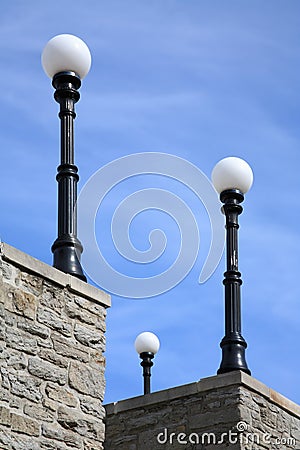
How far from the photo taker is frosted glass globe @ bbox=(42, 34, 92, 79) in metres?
7.30

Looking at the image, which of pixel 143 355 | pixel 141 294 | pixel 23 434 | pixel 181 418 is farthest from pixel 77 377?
pixel 143 355

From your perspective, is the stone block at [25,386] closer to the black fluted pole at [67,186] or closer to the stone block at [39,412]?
the stone block at [39,412]

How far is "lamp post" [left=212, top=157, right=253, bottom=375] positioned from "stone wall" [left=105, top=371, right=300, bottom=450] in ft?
0.73

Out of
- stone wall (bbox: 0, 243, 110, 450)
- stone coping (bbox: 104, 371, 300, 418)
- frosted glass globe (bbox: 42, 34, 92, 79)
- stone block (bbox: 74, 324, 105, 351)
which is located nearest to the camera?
stone wall (bbox: 0, 243, 110, 450)

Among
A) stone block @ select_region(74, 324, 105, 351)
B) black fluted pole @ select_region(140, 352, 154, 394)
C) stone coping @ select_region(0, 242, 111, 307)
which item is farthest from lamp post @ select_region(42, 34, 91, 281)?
black fluted pole @ select_region(140, 352, 154, 394)

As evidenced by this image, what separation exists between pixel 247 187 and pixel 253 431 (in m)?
2.20

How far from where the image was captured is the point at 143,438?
28.1 feet

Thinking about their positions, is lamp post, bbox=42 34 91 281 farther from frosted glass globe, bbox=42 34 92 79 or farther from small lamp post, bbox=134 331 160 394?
small lamp post, bbox=134 331 160 394

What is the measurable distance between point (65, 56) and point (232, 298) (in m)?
2.61

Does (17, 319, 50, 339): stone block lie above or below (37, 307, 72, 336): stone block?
below

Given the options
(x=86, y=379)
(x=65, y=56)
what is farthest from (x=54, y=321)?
(x=65, y=56)

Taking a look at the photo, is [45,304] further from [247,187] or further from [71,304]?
[247,187]

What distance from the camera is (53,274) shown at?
260 inches

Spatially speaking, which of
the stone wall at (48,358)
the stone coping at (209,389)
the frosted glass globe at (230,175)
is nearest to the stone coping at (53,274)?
the stone wall at (48,358)
